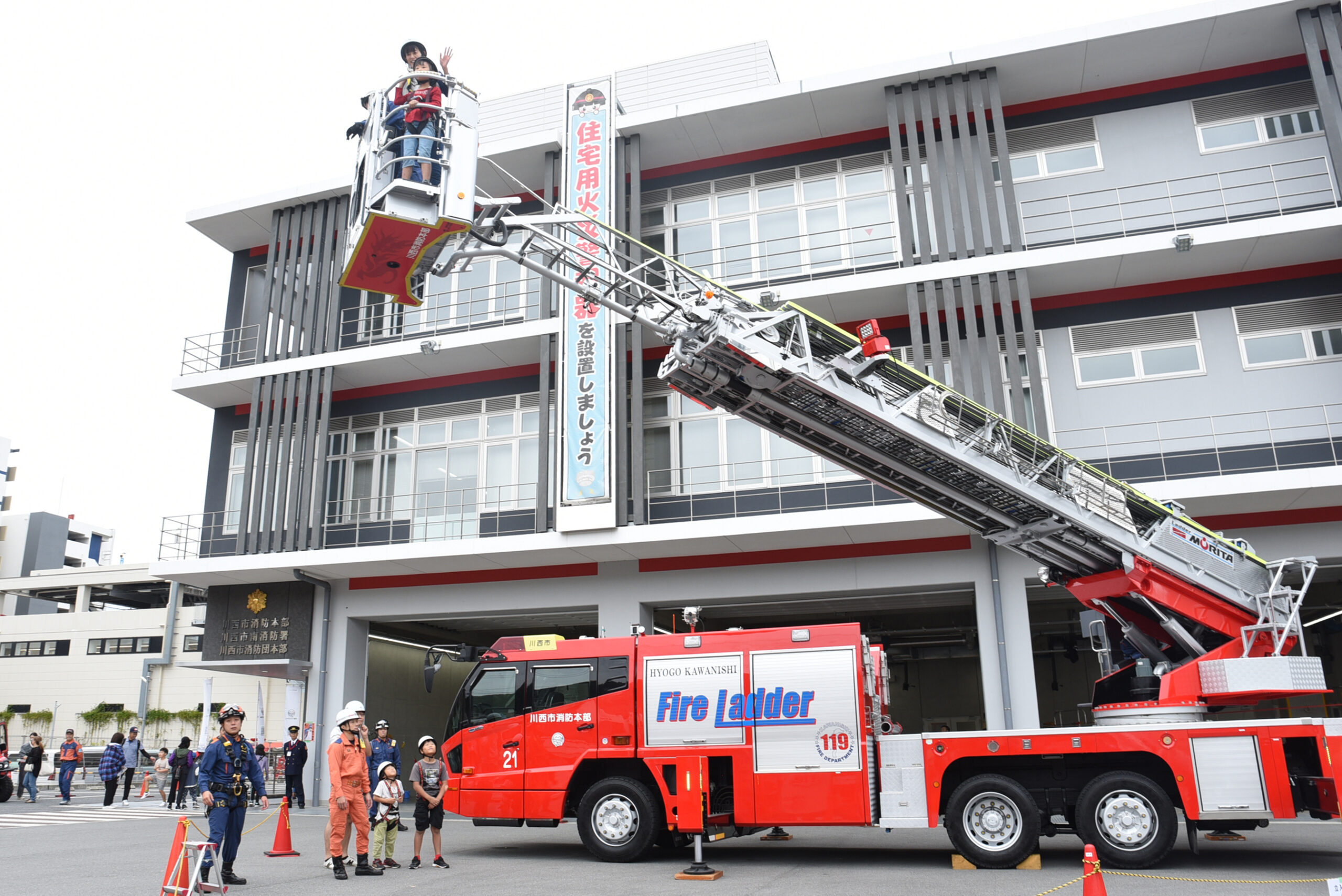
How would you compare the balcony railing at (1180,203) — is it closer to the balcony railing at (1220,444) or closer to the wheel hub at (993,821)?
the balcony railing at (1220,444)

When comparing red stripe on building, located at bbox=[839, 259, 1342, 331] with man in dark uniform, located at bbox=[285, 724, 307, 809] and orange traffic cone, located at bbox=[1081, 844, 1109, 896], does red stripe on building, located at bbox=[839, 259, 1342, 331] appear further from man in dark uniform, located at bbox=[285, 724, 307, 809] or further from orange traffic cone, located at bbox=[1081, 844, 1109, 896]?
man in dark uniform, located at bbox=[285, 724, 307, 809]

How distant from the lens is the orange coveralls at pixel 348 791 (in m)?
10.1

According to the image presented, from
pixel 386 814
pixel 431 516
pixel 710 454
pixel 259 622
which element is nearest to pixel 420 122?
pixel 386 814

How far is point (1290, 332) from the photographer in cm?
1691

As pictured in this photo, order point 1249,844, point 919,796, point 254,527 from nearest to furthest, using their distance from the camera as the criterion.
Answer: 1. point 919,796
2. point 1249,844
3. point 254,527

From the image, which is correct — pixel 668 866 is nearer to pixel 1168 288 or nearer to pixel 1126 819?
pixel 1126 819

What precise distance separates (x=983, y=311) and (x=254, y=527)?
1504 centimetres

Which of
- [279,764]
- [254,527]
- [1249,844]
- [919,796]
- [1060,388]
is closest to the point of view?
[919,796]

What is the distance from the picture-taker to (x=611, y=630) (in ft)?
61.9

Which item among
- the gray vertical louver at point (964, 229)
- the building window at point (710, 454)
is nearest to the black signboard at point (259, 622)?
the building window at point (710, 454)

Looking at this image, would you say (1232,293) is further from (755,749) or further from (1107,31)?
(755,749)

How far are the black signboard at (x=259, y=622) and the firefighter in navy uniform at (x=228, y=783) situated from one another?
11.3 meters

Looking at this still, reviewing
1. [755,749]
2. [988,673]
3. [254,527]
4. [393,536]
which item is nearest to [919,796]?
[755,749]

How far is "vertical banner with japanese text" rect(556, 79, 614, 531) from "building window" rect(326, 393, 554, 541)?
2.05m
